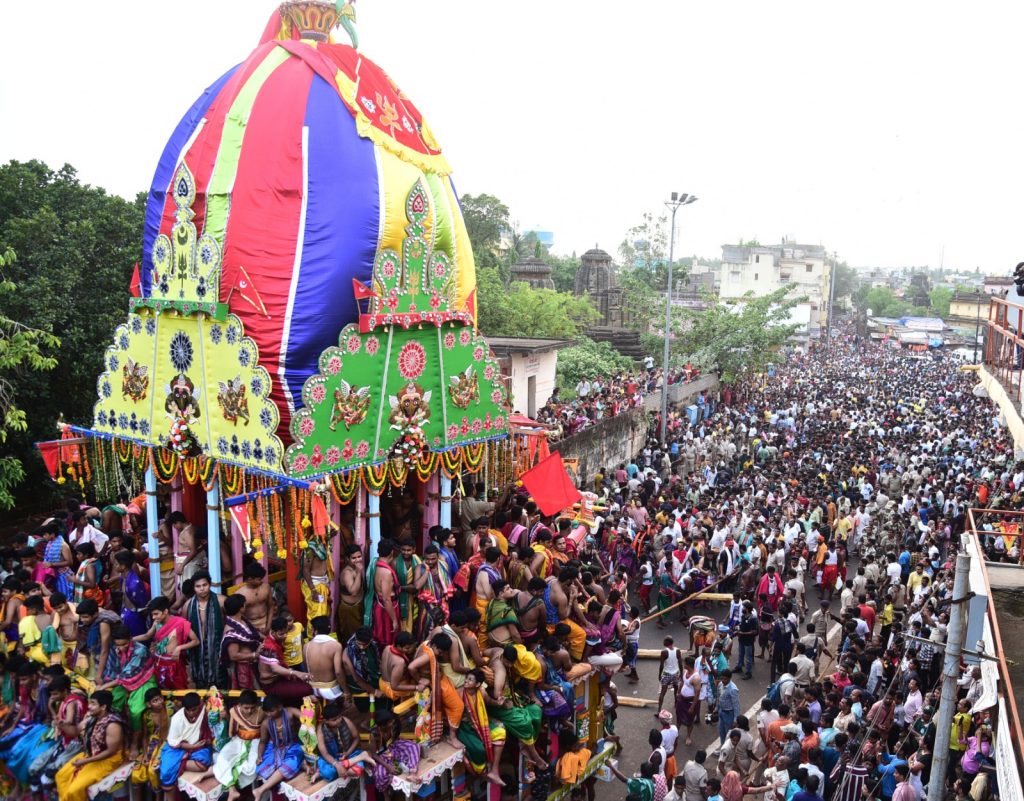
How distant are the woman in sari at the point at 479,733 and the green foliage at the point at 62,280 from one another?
9.94 metres

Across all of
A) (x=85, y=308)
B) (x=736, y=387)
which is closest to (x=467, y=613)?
(x=85, y=308)

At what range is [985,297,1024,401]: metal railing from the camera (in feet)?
68.4

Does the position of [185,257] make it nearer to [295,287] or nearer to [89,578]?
[295,287]

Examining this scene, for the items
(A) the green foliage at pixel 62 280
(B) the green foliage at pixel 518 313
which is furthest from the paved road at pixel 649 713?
(B) the green foliage at pixel 518 313

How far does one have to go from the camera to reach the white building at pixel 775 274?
69.3 metres

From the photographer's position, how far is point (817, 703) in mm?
9352

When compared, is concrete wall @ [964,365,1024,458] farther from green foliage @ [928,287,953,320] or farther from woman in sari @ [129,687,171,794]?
green foliage @ [928,287,953,320]

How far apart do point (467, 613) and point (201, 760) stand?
2505 mm

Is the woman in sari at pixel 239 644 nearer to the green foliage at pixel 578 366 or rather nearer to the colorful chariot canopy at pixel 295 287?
the colorful chariot canopy at pixel 295 287

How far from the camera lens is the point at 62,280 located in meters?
14.8

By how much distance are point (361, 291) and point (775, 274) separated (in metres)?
66.3

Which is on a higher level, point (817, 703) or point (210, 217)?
point (210, 217)

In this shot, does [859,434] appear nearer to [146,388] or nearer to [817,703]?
[817,703]

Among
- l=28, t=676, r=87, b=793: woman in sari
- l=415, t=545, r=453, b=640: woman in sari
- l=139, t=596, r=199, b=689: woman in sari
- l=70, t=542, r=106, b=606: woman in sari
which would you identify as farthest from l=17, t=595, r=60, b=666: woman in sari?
l=415, t=545, r=453, b=640: woman in sari
